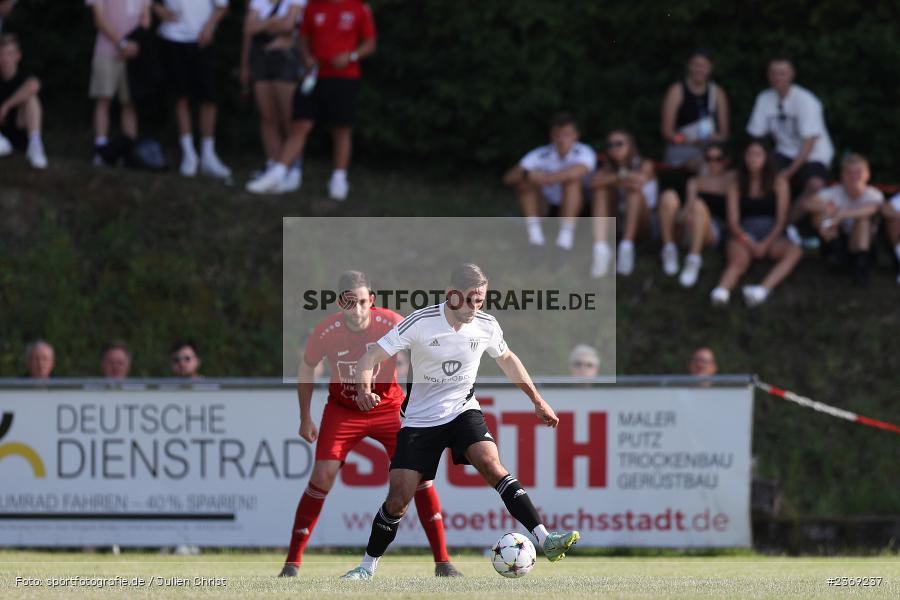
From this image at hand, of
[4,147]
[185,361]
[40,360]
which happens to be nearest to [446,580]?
[185,361]

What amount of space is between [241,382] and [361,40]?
17.7ft

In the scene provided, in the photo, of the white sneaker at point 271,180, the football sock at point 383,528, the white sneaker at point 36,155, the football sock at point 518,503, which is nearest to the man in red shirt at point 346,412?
the football sock at point 383,528

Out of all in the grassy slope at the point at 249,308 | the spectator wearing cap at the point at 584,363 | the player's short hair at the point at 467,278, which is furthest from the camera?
the grassy slope at the point at 249,308

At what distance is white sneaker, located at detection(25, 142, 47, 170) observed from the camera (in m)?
17.4

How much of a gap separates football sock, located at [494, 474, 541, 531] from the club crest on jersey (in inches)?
28.6

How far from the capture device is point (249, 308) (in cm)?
1659

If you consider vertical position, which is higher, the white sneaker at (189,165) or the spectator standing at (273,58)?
the spectator standing at (273,58)

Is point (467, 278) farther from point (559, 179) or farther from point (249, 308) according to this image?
point (249, 308)

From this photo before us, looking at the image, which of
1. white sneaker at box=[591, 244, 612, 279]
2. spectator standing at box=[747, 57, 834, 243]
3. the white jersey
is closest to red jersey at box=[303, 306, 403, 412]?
the white jersey

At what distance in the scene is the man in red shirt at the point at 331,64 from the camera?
669 inches

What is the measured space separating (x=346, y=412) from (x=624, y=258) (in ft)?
22.0

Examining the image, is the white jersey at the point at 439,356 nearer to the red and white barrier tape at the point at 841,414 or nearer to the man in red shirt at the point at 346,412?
the man in red shirt at the point at 346,412

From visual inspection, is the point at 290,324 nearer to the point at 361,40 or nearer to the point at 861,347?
the point at 361,40

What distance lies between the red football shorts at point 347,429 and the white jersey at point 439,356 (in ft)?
2.75
